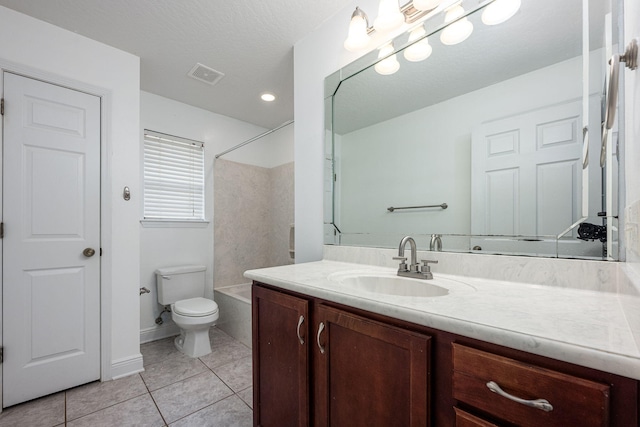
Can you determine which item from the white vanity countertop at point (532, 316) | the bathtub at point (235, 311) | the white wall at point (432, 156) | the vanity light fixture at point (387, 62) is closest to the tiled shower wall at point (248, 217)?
the bathtub at point (235, 311)

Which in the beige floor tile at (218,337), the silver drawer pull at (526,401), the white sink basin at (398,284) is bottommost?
the beige floor tile at (218,337)

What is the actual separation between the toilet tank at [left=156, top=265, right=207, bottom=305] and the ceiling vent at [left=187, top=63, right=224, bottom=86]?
5.82 feet

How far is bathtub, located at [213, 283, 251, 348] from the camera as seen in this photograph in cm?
256

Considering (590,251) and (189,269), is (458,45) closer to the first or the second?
(590,251)

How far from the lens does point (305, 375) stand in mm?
1047

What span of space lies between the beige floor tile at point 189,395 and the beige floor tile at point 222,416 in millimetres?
51

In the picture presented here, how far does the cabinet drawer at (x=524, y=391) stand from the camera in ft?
1.60

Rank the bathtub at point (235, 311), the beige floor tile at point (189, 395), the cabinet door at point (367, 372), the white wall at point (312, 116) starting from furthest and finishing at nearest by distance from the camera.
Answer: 1. the bathtub at point (235, 311)
2. the white wall at point (312, 116)
3. the beige floor tile at point (189, 395)
4. the cabinet door at point (367, 372)

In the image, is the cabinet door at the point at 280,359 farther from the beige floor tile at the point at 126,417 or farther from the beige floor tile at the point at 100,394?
the beige floor tile at the point at 100,394

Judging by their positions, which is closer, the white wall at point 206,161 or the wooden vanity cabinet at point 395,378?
the wooden vanity cabinet at point 395,378

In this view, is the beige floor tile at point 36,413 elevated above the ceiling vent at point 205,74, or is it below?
below

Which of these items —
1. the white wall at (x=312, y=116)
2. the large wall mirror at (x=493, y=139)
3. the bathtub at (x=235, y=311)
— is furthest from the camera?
the bathtub at (x=235, y=311)

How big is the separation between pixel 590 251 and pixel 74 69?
2.97 m

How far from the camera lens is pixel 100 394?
1.77m
